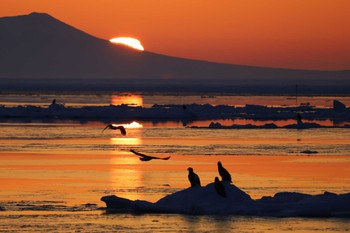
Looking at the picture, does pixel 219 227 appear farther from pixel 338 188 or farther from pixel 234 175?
pixel 234 175

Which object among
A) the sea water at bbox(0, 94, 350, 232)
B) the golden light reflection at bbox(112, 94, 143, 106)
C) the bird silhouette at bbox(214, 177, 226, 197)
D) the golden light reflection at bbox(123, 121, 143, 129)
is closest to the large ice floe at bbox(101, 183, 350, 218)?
the bird silhouette at bbox(214, 177, 226, 197)

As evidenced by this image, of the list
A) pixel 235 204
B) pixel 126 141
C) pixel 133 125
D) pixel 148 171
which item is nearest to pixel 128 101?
pixel 133 125

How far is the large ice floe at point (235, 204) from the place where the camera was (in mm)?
16422

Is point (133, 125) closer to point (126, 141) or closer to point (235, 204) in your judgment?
point (126, 141)

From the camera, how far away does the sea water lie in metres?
15.6

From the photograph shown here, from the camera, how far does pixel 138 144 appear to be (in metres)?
28.7

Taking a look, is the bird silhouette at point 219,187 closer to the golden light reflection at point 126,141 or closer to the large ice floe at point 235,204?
the large ice floe at point 235,204

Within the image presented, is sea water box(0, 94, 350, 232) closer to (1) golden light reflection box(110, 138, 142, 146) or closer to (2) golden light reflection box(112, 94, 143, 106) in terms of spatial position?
(1) golden light reflection box(110, 138, 142, 146)

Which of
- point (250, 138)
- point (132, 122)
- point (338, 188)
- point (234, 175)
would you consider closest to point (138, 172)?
point (234, 175)

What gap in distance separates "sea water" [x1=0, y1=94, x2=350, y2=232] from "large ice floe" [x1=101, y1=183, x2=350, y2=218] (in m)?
0.29

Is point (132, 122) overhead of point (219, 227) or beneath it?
overhead

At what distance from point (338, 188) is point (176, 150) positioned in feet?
25.7

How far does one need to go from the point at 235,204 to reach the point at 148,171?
5.59 metres

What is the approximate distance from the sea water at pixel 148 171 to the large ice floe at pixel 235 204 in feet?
0.94
